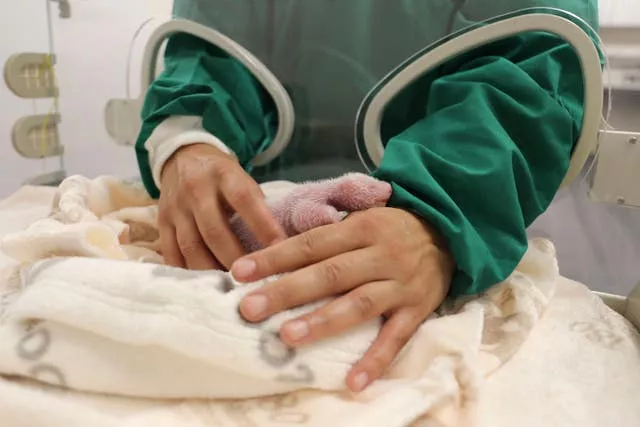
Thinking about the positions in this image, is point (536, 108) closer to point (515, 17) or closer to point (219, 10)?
point (515, 17)

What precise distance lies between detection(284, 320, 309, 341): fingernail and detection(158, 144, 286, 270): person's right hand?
0.14 metres

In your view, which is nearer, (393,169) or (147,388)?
(147,388)

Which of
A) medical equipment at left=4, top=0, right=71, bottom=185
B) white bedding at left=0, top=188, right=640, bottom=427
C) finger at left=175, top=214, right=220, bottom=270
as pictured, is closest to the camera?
white bedding at left=0, top=188, right=640, bottom=427

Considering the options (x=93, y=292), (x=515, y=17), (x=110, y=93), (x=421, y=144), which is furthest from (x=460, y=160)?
(x=110, y=93)

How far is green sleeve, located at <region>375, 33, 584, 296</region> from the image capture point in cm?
54

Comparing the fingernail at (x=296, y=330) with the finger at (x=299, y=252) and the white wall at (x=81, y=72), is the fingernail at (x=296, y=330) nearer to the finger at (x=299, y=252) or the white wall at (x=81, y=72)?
the finger at (x=299, y=252)

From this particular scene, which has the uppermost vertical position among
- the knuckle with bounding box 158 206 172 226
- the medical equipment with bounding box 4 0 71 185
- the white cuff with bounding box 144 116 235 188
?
the white cuff with bounding box 144 116 235 188

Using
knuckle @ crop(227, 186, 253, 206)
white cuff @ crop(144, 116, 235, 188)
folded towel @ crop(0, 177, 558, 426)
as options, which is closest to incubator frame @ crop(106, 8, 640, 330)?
white cuff @ crop(144, 116, 235, 188)

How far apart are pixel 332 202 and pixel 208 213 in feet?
0.40

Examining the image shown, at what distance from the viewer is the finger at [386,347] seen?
43 cm

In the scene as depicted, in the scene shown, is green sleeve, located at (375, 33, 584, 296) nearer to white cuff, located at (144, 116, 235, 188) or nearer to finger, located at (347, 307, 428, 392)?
finger, located at (347, 307, 428, 392)

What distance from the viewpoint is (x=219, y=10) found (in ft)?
2.81

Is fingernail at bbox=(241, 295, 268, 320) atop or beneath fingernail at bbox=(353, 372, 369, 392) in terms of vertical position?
atop

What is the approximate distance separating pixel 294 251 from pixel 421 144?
0.20m
